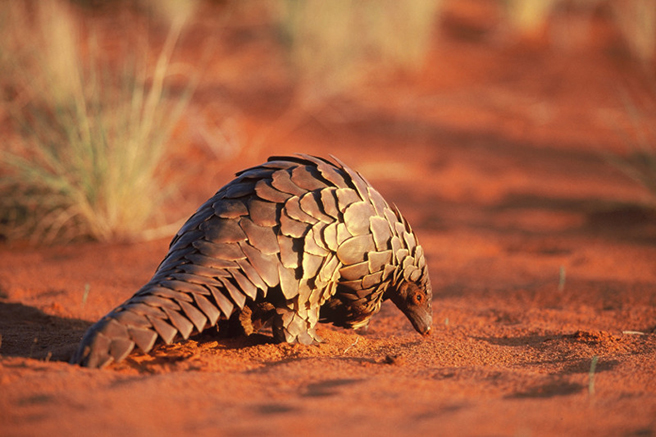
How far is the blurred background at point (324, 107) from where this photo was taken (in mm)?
5492

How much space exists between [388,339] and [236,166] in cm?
456

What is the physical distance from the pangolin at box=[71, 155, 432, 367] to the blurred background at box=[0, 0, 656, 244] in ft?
8.33

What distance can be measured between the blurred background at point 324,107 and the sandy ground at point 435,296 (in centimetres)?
6

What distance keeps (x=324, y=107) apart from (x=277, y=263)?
7681mm

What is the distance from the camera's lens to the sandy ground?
210 cm

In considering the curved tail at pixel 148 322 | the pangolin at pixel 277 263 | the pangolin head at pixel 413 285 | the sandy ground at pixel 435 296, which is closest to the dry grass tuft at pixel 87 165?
the sandy ground at pixel 435 296

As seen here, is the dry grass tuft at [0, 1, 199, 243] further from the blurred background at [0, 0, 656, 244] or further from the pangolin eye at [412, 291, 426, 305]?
the pangolin eye at [412, 291, 426, 305]

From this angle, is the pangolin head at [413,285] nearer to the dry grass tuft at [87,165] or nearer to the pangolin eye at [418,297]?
the pangolin eye at [418,297]

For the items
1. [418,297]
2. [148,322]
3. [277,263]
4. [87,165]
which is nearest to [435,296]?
[418,297]

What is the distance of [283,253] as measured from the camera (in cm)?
273

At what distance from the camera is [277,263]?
2.72m

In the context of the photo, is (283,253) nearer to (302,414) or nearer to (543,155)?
(302,414)

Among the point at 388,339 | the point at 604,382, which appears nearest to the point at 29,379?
the point at 388,339

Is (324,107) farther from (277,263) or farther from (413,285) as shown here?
(277,263)
